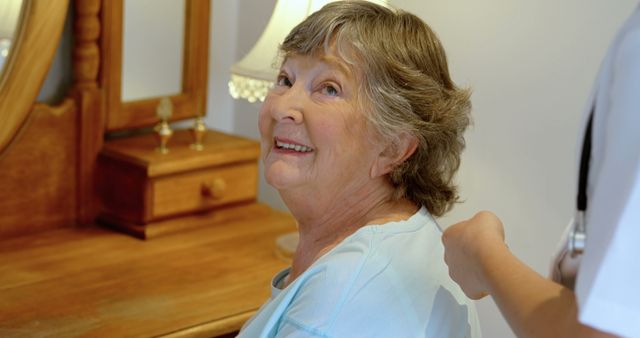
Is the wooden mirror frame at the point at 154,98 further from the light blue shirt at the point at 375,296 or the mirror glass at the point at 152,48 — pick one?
the light blue shirt at the point at 375,296

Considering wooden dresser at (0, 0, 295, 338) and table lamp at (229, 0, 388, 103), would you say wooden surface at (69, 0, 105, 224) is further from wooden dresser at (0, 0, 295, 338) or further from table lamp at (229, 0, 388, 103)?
table lamp at (229, 0, 388, 103)

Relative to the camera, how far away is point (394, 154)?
1492 mm

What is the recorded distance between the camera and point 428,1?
2.08 m

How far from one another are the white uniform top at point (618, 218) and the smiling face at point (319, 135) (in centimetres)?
68

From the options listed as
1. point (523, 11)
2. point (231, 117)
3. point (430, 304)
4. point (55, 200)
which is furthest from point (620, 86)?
point (231, 117)

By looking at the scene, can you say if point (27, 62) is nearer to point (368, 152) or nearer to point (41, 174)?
point (41, 174)

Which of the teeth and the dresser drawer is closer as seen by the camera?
the teeth

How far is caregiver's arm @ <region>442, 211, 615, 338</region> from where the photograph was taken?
888 mm

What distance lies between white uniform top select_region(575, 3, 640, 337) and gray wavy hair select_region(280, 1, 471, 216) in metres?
0.65

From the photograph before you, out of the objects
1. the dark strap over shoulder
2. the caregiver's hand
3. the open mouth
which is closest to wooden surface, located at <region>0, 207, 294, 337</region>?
the open mouth

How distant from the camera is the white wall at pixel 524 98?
6.06 feet

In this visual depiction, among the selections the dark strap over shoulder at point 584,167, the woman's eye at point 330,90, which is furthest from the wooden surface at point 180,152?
the dark strap over shoulder at point 584,167

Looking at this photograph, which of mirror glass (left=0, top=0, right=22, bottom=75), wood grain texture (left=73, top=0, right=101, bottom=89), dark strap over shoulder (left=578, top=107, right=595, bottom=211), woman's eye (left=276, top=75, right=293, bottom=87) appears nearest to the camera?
dark strap over shoulder (left=578, top=107, right=595, bottom=211)

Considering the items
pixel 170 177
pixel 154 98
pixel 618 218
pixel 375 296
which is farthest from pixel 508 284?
pixel 154 98
